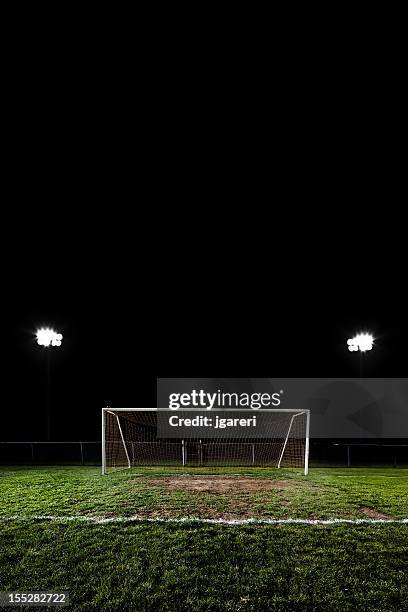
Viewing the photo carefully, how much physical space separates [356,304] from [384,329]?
3.29m

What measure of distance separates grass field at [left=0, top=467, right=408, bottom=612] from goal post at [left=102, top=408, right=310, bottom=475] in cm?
723

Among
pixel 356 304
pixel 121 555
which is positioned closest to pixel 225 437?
pixel 121 555

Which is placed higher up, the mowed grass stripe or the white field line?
the mowed grass stripe

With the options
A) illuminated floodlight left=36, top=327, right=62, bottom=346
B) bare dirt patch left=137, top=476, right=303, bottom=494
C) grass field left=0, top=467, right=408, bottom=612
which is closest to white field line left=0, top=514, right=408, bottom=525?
grass field left=0, top=467, right=408, bottom=612

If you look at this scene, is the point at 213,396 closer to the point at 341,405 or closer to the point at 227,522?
the point at 341,405

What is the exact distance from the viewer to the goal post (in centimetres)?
1852

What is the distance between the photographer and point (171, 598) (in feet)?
17.2

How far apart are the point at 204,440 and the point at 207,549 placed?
50.5 ft

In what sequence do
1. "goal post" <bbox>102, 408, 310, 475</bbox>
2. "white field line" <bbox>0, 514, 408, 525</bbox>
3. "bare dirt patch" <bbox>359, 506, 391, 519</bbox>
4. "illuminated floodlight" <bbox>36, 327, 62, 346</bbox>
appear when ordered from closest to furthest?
"white field line" <bbox>0, 514, 408, 525</bbox>
"bare dirt patch" <bbox>359, 506, 391, 519</bbox>
"goal post" <bbox>102, 408, 310, 475</bbox>
"illuminated floodlight" <bbox>36, 327, 62, 346</bbox>

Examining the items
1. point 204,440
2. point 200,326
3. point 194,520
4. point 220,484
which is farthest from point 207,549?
point 200,326

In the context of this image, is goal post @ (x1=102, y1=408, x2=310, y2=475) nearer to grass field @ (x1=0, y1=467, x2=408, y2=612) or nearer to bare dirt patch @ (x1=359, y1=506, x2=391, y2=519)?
grass field @ (x1=0, y1=467, x2=408, y2=612)

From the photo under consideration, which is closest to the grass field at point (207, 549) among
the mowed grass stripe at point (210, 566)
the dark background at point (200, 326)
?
the mowed grass stripe at point (210, 566)

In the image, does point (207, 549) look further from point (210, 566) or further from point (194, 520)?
point (194, 520)

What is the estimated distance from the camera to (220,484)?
40.9ft
